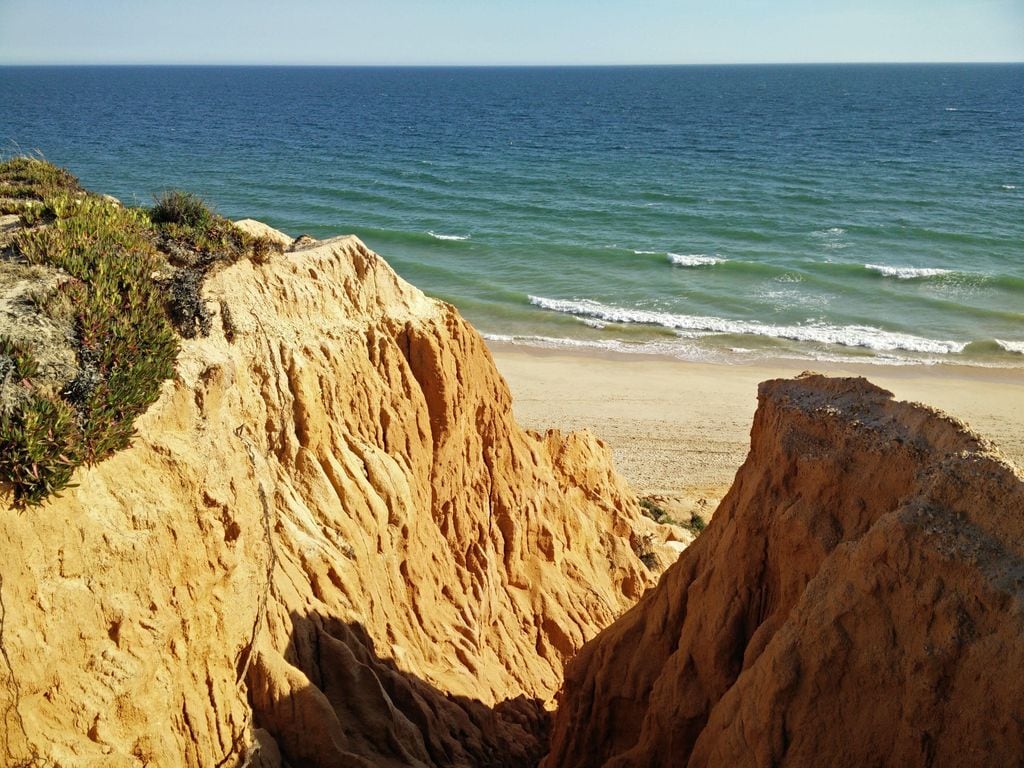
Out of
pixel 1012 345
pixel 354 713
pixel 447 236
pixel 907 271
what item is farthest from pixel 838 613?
pixel 447 236

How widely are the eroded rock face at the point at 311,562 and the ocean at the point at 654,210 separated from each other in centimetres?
930

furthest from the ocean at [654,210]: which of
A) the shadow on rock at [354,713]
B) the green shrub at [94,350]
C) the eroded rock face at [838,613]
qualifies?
the eroded rock face at [838,613]

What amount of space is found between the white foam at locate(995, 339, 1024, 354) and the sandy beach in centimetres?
236

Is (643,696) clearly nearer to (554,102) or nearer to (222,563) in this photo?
(222,563)

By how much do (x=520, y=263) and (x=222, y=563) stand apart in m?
41.0

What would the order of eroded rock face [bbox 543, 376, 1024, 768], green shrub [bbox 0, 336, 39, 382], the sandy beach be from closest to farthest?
eroded rock face [bbox 543, 376, 1024, 768] → green shrub [bbox 0, 336, 39, 382] → the sandy beach

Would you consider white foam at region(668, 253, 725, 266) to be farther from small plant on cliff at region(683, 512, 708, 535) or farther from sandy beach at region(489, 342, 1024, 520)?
small plant on cliff at region(683, 512, 708, 535)

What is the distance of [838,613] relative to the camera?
8008 mm

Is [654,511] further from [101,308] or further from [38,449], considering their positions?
[38,449]

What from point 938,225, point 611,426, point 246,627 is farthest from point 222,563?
point 938,225

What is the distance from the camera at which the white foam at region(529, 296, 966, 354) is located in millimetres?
38406

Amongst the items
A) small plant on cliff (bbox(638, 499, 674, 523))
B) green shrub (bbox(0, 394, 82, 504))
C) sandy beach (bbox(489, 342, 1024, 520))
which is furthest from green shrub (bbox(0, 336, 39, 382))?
sandy beach (bbox(489, 342, 1024, 520))

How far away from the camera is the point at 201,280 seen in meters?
11.7

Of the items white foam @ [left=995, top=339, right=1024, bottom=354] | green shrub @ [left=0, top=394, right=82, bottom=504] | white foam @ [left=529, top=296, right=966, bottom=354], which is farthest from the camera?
white foam @ [left=529, top=296, right=966, bottom=354]
